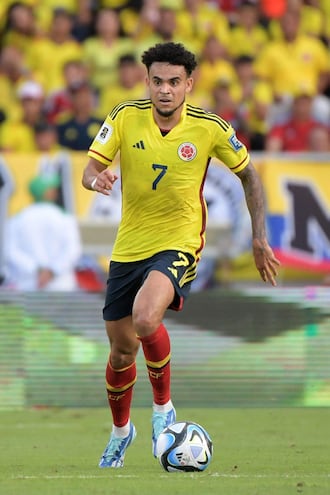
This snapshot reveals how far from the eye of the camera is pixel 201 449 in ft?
24.6

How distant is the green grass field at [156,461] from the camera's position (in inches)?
272

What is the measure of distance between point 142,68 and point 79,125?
160 centimetres

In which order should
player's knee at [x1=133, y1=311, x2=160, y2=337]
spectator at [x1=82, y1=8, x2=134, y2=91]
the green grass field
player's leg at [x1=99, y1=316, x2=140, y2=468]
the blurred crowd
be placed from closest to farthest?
the green grass field, player's knee at [x1=133, y1=311, x2=160, y2=337], player's leg at [x1=99, y1=316, x2=140, y2=468], the blurred crowd, spectator at [x1=82, y1=8, x2=134, y2=91]

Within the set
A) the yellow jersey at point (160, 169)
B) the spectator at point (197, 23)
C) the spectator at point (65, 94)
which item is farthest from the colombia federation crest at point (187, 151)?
the spectator at point (197, 23)

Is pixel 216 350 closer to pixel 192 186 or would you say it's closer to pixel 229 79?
pixel 192 186

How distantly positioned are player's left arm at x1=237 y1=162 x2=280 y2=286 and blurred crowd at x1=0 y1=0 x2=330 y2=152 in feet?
27.3

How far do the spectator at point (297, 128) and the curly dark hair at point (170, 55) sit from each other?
9497 mm

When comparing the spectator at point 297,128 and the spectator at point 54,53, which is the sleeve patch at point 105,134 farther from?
the spectator at point 54,53

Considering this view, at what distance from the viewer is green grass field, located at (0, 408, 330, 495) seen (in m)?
6.90

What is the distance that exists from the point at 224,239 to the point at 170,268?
26.3ft

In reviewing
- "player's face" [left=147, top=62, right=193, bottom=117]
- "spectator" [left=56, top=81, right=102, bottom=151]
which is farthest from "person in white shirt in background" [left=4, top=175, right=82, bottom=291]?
"player's face" [left=147, top=62, right=193, bottom=117]

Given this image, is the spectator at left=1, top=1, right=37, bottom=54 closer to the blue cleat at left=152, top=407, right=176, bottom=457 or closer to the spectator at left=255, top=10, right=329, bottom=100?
the spectator at left=255, top=10, right=329, bottom=100

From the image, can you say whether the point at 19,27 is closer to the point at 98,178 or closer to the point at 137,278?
the point at 137,278

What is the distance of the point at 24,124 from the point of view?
667 inches
